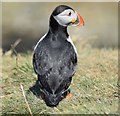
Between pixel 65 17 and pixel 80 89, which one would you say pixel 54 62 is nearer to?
pixel 65 17

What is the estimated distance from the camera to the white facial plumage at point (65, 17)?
527cm

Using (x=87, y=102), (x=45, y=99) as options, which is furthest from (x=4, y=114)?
(x=87, y=102)

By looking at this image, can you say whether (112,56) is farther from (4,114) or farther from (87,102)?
(4,114)

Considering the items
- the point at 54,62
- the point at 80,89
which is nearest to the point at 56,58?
the point at 54,62

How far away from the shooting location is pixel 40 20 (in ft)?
45.4

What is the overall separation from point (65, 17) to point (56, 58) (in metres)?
0.50

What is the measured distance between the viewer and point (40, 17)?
1406 cm

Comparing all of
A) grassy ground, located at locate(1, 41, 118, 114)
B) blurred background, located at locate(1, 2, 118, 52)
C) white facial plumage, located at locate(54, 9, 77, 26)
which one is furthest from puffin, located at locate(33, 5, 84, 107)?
blurred background, located at locate(1, 2, 118, 52)

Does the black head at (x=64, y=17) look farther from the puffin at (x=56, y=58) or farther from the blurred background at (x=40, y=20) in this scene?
the blurred background at (x=40, y=20)

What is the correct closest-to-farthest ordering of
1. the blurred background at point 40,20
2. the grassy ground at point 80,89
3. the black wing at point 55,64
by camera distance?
the black wing at point 55,64, the grassy ground at point 80,89, the blurred background at point 40,20

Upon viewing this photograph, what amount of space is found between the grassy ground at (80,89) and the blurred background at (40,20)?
4.98m

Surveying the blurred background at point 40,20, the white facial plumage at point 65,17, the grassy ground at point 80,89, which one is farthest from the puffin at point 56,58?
the blurred background at point 40,20

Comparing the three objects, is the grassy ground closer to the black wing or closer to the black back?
the black back

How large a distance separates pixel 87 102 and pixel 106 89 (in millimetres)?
470
